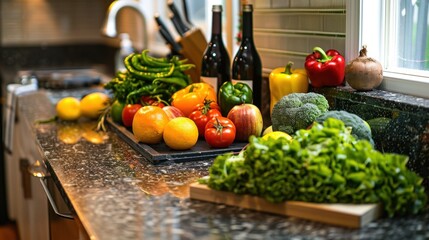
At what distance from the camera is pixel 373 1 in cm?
194

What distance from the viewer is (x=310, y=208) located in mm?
1354

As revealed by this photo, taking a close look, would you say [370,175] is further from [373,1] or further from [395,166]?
[373,1]

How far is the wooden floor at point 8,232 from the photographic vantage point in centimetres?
410

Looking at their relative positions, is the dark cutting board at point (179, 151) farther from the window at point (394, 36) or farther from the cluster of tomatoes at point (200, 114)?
the window at point (394, 36)

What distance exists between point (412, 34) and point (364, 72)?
0.19 m

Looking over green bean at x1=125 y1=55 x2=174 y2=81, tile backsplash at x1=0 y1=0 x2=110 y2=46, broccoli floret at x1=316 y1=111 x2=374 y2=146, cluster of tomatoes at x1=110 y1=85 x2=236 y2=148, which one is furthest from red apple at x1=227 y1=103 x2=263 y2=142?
tile backsplash at x1=0 y1=0 x2=110 y2=46

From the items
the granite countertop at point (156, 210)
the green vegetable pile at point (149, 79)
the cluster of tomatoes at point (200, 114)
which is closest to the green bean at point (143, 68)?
the green vegetable pile at point (149, 79)

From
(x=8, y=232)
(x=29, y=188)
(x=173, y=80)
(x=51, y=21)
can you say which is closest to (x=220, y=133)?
A: (x=173, y=80)

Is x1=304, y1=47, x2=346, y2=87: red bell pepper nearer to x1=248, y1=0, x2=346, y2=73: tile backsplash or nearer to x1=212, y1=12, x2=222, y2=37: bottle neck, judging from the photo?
x1=248, y1=0, x2=346, y2=73: tile backsplash

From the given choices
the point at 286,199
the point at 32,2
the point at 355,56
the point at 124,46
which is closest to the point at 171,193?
the point at 286,199

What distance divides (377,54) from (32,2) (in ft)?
13.0

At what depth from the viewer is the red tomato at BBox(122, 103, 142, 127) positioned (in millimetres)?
2324

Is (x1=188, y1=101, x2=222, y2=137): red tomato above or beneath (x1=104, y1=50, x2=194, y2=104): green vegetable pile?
beneath

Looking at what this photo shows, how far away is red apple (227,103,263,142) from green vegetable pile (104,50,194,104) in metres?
0.44
